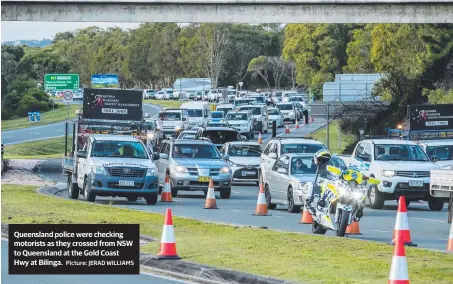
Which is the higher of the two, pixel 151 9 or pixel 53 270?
pixel 151 9

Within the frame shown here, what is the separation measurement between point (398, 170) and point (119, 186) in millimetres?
6789

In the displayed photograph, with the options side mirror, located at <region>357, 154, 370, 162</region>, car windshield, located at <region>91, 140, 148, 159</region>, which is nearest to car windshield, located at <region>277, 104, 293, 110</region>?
side mirror, located at <region>357, 154, 370, 162</region>

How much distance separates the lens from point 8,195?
32719 mm

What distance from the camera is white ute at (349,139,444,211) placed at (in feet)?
106

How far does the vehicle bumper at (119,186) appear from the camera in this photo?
31.9 meters

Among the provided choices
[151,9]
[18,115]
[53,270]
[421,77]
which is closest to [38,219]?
[53,270]

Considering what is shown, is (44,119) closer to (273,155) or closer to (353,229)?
(273,155)

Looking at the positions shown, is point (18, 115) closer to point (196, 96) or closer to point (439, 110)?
point (196, 96)

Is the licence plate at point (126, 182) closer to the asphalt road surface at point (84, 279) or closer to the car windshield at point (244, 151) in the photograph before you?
the car windshield at point (244, 151)

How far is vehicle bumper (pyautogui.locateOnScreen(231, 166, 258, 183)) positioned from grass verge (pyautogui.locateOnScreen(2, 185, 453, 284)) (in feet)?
55.8

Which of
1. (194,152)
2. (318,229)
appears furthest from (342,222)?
(194,152)

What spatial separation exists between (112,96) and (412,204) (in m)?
15.9

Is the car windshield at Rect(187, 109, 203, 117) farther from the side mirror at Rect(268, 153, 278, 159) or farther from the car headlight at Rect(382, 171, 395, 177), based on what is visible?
the car headlight at Rect(382, 171, 395, 177)

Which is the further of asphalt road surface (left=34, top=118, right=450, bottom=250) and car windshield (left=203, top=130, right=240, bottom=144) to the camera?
car windshield (left=203, top=130, right=240, bottom=144)
